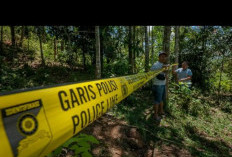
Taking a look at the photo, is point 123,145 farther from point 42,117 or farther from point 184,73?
point 184,73

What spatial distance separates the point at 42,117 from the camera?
3.22ft

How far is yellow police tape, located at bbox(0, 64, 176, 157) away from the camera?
31.7 inches

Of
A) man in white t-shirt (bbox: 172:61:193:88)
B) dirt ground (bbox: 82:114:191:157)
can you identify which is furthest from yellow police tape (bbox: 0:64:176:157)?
man in white t-shirt (bbox: 172:61:193:88)

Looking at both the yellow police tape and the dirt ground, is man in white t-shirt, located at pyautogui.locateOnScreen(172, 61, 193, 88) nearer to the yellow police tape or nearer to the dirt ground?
the dirt ground

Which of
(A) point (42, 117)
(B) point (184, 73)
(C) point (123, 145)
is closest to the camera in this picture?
(A) point (42, 117)

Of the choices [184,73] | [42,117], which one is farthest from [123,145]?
[184,73]

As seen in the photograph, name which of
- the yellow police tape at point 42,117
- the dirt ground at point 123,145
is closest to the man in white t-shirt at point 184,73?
the dirt ground at point 123,145

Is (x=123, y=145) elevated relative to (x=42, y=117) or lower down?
lower down

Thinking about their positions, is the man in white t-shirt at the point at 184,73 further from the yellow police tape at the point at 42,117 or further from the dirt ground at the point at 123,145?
the yellow police tape at the point at 42,117

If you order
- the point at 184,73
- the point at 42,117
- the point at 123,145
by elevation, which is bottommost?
the point at 123,145

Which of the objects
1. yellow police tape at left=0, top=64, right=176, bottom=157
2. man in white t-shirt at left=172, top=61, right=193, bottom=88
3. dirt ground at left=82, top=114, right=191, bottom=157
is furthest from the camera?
man in white t-shirt at left=172, top=61, right=193, bottom=88

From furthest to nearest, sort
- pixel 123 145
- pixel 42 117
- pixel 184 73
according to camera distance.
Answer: pixel 184 73, pixel 123 145, pixel 42 117

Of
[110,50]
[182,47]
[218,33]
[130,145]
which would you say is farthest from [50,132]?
[182,47]

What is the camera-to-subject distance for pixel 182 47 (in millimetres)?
14820
